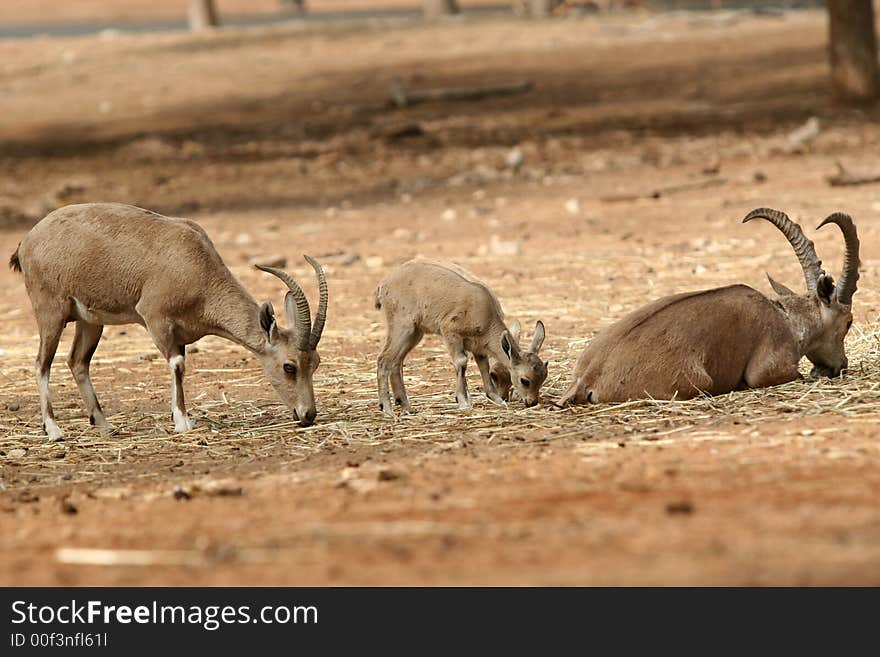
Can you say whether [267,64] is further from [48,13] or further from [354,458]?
[48,13]

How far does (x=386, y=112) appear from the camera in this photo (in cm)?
2559

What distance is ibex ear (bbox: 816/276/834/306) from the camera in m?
9.48

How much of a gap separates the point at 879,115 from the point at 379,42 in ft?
45.4

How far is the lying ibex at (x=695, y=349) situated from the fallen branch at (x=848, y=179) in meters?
8.05

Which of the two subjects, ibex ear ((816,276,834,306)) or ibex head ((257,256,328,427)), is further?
ibex ear ((816,276,834,306))

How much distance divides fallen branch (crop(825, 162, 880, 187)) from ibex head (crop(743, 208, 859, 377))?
7881mm

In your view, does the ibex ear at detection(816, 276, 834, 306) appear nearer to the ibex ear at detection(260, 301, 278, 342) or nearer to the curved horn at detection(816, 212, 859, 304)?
the curved horn at detection(816, 212, 859, 304)

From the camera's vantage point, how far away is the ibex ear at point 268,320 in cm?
930

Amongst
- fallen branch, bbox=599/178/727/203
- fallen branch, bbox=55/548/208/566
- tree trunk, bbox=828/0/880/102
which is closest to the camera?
fallen branch, bbox=55/548/208/566

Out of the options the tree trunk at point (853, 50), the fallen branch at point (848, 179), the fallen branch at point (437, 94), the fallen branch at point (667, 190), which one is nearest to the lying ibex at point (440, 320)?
the fallen branch at point (667, 190)

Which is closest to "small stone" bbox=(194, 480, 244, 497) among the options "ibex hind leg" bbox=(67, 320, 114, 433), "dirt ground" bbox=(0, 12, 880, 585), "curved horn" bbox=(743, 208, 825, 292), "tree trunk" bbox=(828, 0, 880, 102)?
"dirt ground" bbox=(0, 12, 880, 585)

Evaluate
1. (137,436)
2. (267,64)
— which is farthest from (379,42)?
(137,436)

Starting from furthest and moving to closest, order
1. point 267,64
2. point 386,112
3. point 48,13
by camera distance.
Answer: point 48,13 → point 267,64 → point 386,112
